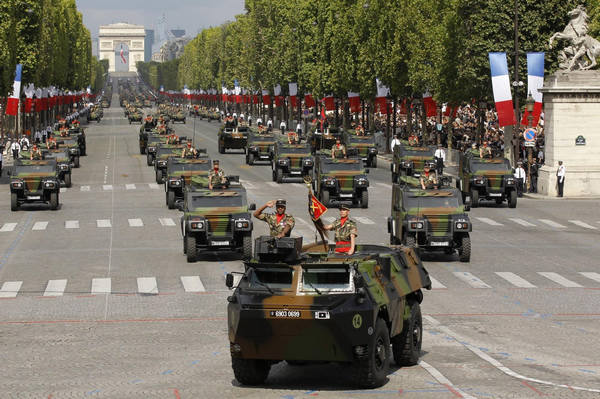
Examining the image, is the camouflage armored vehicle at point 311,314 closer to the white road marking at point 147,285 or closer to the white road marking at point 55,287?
the white road marking at point 147,285

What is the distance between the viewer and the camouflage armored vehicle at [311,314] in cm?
1502

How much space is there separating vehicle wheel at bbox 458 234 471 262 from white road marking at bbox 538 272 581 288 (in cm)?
201

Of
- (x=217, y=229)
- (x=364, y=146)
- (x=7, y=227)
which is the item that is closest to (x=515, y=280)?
(x=217, y=229)

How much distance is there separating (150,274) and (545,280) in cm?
899

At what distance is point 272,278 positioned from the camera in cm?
1579

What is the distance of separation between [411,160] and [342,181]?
11706 millimetres

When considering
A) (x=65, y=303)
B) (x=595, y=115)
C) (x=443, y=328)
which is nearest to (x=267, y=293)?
Answer: (x=443, y=328)

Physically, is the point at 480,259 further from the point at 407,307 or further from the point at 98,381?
the point at 98,381

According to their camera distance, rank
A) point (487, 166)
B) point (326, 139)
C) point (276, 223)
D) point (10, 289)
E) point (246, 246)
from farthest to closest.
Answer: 1. point (326, 139)
2. point (487, 166)
3. point (246, 246)
4. point (10, 289)
5. point (276, 223)

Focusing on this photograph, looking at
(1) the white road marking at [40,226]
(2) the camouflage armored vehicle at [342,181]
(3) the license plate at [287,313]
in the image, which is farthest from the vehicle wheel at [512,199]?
(3) the license plate at [287,313]

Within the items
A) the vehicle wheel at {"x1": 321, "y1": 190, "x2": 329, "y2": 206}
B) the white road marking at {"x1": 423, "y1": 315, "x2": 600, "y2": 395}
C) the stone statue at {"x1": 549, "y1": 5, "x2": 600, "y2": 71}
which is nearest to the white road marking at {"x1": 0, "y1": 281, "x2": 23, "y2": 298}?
the white road marking at {"x1": 423, "y1": 315, "x2": 600, "y2": 395}

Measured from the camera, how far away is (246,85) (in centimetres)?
14300

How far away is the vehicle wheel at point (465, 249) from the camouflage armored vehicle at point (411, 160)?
2452 centimetres

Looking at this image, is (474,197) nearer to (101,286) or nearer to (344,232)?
(101,286)
